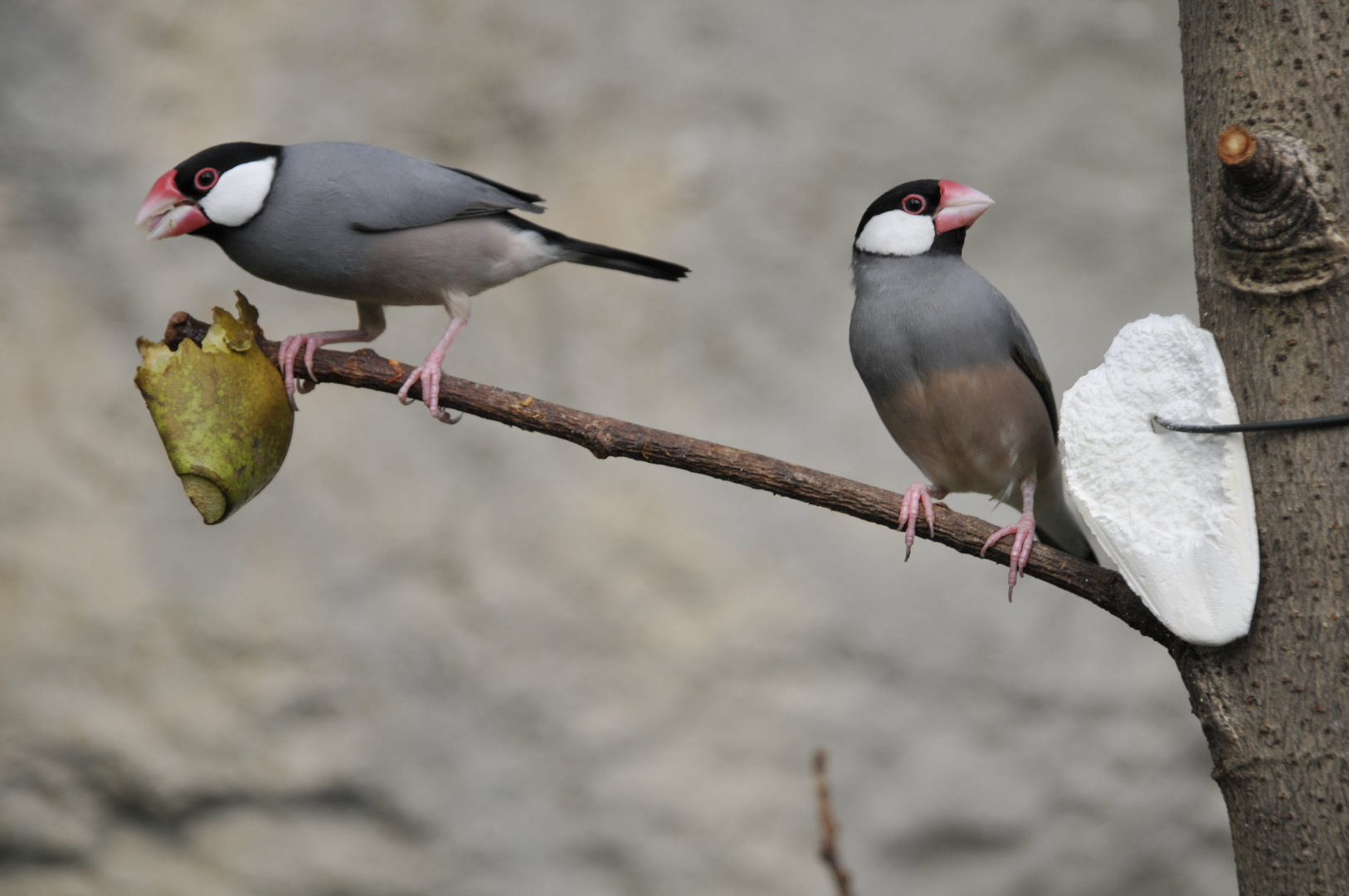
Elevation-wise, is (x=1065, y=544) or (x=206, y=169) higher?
(x=206, y=169)

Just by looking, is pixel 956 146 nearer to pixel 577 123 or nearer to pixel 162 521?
pixel 577 123

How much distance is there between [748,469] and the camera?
1031mm

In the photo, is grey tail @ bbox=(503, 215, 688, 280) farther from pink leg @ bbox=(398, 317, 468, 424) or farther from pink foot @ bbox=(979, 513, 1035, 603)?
pink foot @ bbox=(979, 513, 1035, 603)

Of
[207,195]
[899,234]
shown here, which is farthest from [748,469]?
[207,195]

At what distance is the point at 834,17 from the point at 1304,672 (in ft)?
6.41

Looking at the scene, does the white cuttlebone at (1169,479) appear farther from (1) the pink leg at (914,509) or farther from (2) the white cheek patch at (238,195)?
(2) the white cheek patch at (238,195)

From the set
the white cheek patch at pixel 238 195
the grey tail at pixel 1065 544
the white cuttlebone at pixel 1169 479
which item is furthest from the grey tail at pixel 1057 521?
the white cheek patch at pixel 238 195

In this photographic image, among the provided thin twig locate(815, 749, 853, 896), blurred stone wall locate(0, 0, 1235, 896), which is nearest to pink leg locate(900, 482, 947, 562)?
thin twig locate(815, 749, 853, 896)

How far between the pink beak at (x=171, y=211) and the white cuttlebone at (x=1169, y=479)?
934mm

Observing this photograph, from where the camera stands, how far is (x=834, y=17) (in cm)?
240

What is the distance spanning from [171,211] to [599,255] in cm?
52

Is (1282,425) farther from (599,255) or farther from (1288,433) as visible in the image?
(599,255)

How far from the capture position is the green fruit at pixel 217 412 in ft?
3.22

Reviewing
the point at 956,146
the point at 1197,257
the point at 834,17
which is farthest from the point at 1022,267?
the point at 1197,257
